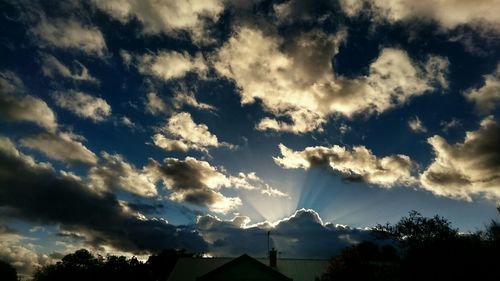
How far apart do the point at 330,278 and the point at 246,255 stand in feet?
37.5

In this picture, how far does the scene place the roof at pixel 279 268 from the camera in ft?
156

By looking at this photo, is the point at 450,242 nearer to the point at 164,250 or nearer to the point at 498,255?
the point at 498,255

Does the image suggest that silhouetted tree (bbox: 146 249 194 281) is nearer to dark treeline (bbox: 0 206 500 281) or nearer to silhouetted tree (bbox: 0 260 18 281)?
silhouetted tree (bbox: 0 260 18 281)

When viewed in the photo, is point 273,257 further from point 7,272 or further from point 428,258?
point 7,272

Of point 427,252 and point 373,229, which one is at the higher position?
point 373,229

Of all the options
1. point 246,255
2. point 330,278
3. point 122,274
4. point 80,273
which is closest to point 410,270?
point 330,278

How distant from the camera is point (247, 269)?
1725 inches

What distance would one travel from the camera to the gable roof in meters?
43.1

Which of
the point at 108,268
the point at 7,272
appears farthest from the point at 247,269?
the point at 7,272

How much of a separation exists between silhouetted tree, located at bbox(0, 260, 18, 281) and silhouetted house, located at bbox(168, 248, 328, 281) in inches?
2770

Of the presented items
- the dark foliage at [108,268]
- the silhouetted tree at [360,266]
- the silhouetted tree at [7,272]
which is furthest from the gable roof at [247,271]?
the silhouetted tree at [7,272]

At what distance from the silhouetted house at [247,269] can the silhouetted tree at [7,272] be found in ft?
231

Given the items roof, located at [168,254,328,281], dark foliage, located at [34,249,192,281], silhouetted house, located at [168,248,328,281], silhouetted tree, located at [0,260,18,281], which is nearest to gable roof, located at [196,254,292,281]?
silhouetted house, located at [168,248,328,281]

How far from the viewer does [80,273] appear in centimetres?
8281
